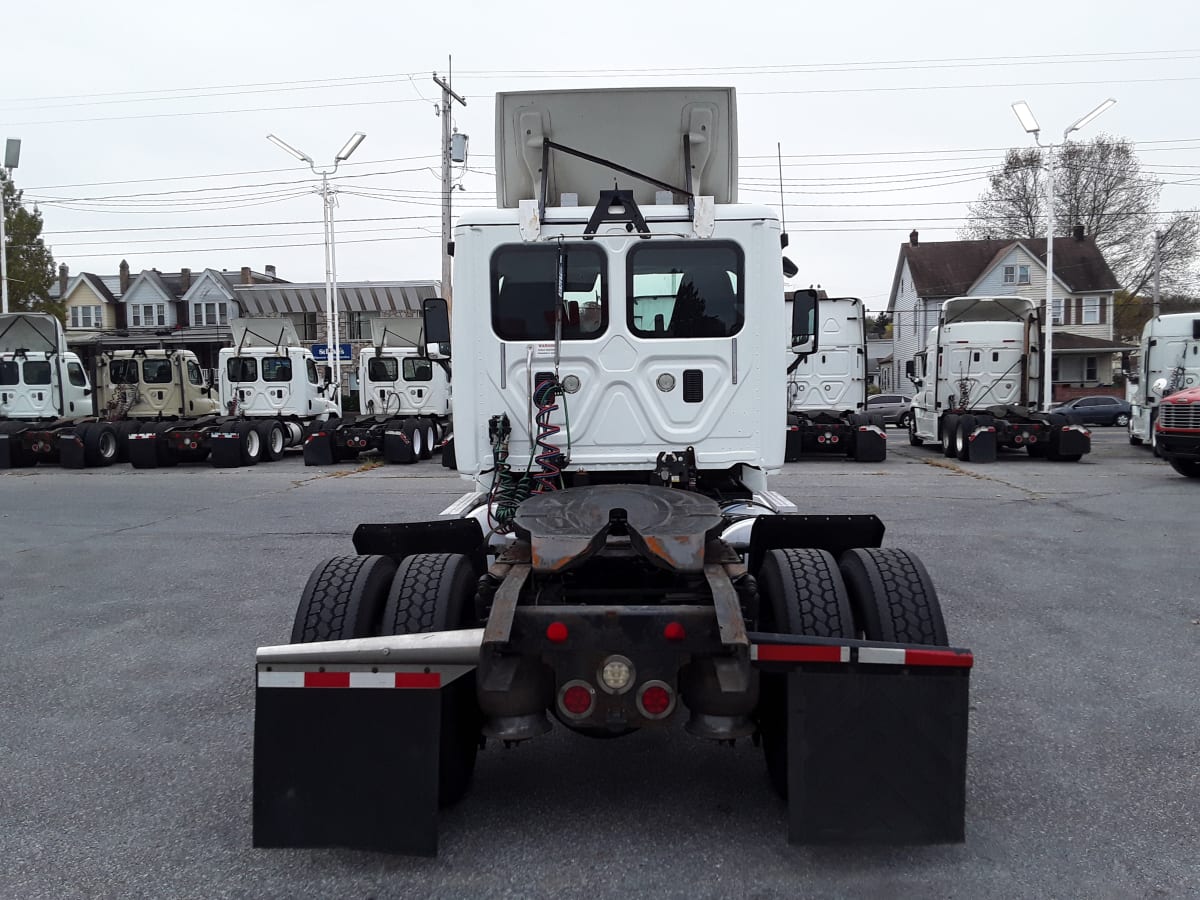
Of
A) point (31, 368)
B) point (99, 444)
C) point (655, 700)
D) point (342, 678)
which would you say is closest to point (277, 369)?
point (99, 444)

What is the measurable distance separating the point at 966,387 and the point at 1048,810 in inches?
743

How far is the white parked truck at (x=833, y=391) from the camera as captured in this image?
20.8 m

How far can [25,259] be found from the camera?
→ 3912 centimetres

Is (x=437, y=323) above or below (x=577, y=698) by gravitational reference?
above

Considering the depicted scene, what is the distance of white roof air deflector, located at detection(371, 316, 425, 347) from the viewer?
23.6 metres

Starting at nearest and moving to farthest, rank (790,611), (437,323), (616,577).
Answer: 1. (790,611)
2. (616,577)
3. (437,323)

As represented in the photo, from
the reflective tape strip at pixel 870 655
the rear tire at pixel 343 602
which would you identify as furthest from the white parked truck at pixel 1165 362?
the rear tire at pixel 343 602

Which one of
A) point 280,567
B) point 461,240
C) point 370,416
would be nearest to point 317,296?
point 370,416

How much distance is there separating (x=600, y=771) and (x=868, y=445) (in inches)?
681

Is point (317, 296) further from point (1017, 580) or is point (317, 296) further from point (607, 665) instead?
point (607, 665)

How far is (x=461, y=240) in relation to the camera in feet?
17.8

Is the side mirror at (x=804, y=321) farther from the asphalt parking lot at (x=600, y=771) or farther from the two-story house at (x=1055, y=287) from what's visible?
the two-story house at (x=1055, y=287)

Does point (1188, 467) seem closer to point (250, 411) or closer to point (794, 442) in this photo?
point (794, 442)

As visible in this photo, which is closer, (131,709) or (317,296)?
(131,709)
